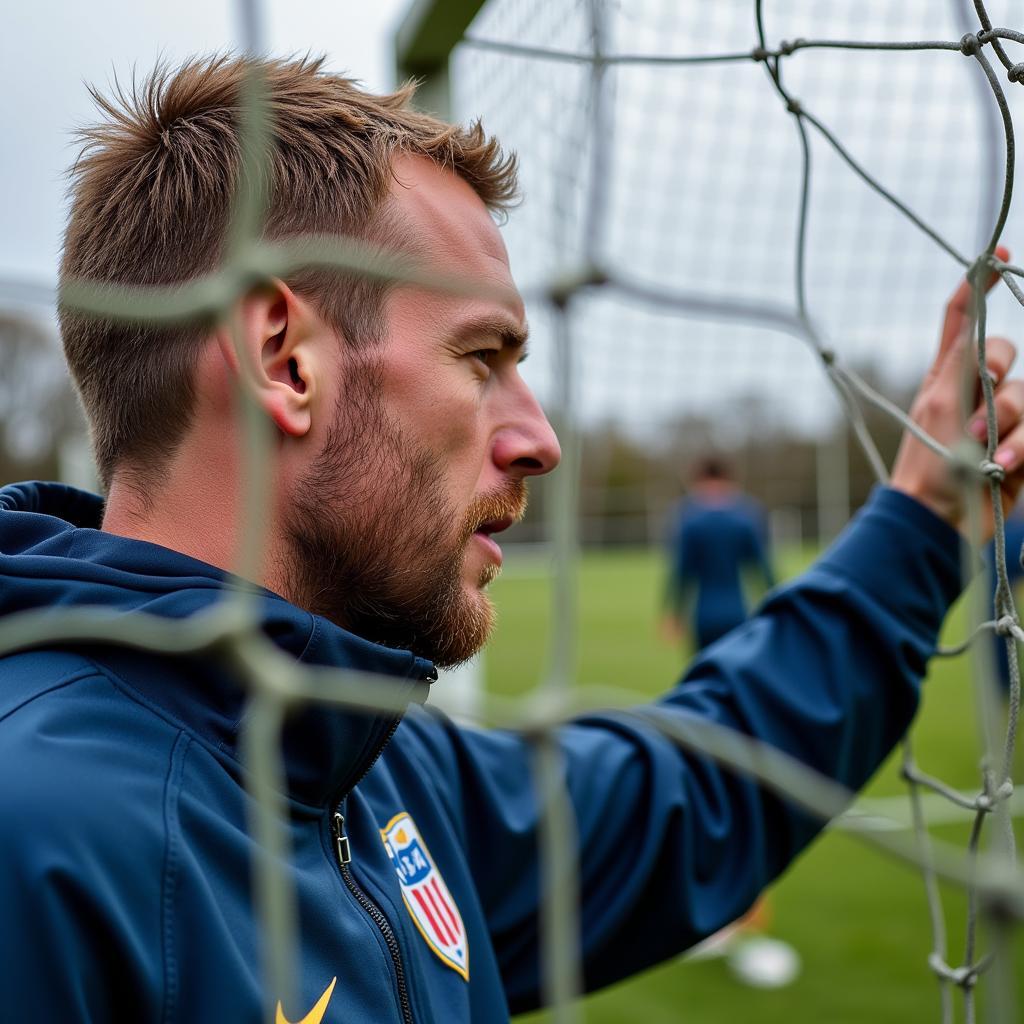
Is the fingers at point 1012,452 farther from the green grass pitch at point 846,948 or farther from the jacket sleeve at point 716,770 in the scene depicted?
the green grass pitch at point 846,948

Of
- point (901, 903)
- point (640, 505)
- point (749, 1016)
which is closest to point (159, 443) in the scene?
point (749, 1016)

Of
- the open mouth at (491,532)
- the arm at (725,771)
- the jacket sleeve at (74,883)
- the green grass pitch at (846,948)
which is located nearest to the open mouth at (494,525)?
the open mouth at (491,532)

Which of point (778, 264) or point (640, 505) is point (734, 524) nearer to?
point (778, 264)

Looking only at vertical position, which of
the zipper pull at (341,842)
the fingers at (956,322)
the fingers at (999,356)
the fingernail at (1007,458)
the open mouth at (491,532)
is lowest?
the zipper pull at (341,842)

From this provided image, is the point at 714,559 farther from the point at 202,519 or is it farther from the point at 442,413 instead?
the point at 202,519

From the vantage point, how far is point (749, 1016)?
230 centimetres

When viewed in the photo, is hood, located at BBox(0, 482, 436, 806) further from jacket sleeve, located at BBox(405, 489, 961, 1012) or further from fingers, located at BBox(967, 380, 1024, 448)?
fingers, located at BBox(967, 380, 1024, 448)

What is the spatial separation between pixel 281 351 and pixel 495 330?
18cm

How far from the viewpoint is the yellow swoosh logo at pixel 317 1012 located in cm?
67

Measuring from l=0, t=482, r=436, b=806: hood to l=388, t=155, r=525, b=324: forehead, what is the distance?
31 centimetres

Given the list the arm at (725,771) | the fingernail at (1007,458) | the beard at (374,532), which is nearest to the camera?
the beard at (374,532)

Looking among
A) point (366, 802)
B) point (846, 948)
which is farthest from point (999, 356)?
point (846, 948)

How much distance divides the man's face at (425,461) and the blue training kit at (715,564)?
3130 millimetres

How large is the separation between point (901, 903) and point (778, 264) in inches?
68.8
